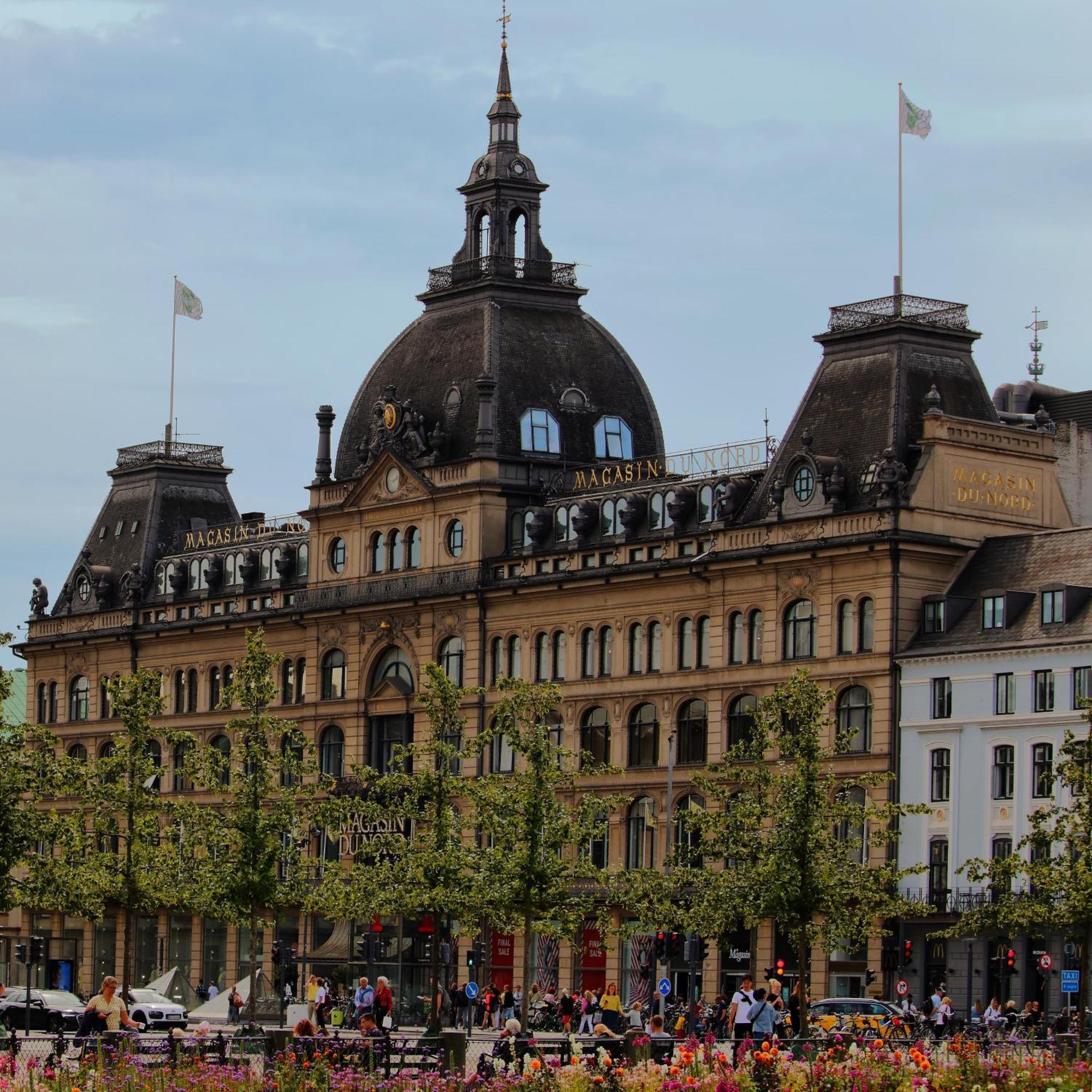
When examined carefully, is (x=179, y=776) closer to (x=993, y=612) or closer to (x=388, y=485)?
(x=388, y=485)

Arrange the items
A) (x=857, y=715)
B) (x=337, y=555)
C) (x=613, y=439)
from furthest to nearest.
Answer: (x=337, y=555) → (x=613, y=439) → (x=857, y=715)

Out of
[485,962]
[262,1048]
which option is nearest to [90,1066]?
[262,1048]


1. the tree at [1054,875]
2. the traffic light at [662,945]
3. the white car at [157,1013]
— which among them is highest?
the tree at [1054,875]

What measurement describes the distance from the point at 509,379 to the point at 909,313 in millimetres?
21389

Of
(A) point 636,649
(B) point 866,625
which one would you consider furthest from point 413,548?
(B) point 866,625

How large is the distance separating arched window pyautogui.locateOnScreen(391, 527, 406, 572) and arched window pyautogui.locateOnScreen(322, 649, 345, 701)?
555cm

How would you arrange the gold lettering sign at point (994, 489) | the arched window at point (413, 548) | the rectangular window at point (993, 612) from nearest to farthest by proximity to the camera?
the rectangular window at point (993, 612) → the gold lettering sign at point (994, 489) → the arched window at point (413, 548)

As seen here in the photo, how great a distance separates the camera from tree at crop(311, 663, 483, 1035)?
94.9 m

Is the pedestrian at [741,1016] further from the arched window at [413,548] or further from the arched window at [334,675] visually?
the arched window at [334,675]

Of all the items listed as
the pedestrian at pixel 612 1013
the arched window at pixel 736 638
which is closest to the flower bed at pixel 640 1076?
the pedestrian at pixel 612 1013

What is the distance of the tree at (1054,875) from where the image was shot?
74.9 metres

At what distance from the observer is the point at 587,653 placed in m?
116

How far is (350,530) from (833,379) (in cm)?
2794

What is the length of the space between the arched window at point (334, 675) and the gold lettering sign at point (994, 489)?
113ft
